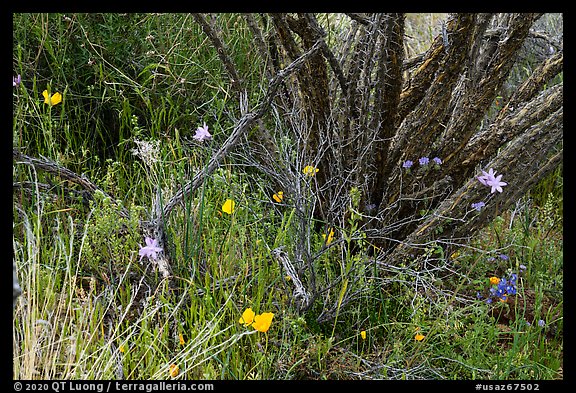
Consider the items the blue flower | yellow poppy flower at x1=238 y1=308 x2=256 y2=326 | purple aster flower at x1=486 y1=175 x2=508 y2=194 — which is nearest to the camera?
yellow poppy flower at x1=238 y1=308 x2=256 y2=326

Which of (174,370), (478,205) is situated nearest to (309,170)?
(478,205)

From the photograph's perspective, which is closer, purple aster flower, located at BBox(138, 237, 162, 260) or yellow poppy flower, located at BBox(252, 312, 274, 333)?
yellow poppy flower, located at BBox(252, 312, 274, 333)

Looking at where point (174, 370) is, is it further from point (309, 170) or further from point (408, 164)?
point (408, 164)

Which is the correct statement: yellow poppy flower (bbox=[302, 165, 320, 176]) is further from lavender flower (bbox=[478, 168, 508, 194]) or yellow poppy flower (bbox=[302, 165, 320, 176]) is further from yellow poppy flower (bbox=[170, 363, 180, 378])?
yellow poppy flower (bbox=[170, 363, 180, 378])

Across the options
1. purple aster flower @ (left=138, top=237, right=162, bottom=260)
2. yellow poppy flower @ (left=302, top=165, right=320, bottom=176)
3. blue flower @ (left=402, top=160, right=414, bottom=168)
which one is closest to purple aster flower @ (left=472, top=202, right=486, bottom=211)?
blue flower @ (left=402, top=160, right=414, bottom=168)

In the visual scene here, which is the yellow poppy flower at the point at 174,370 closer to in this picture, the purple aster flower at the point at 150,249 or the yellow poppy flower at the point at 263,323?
the yellow poppy flower at the point at 263,323

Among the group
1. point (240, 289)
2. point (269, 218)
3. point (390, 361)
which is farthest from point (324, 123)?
point (390, 361)

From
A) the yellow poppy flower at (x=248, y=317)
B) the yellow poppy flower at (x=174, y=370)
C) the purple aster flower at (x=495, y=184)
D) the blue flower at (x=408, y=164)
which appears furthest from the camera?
the blue flower at (x=408, y=164)

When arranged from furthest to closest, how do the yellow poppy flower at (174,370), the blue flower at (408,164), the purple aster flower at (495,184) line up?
the blue flower at (408,164) → the purple aster flower at (495,184) → the yellow poppy flower at (174,370)

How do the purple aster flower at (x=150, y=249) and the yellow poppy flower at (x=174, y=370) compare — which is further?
the purple aster flower at (x=150, y=249)

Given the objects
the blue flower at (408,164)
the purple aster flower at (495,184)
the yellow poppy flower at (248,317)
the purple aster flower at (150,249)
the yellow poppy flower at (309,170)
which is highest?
the blue flower at (408,164)

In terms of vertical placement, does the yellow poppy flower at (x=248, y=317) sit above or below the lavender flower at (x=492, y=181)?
below

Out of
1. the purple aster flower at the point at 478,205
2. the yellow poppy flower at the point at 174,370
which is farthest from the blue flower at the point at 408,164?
the yellow poppy flower at the point at 174,370

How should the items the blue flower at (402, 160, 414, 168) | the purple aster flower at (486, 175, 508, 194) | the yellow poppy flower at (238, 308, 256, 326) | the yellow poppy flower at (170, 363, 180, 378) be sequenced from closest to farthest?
the yellow poppy flower at (170, 363, 180, 378) → the yellow poppy flower at (238, 308, 256, 326) → the purple aster flower at (486, 175, 508, 194) → the blue flower at (402, 160, 414, 168)
